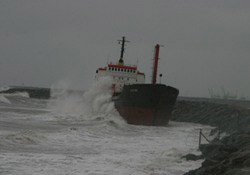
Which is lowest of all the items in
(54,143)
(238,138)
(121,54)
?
(54,143)

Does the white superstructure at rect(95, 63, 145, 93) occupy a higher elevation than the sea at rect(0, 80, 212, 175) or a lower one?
higher

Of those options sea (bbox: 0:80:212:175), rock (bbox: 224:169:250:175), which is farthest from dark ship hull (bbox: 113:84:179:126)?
A: rock (bbox: 224:169:250:175)

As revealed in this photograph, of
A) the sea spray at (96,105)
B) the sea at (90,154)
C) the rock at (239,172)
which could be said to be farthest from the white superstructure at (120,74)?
the rock at (239,172)

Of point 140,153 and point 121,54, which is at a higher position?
point 121,54

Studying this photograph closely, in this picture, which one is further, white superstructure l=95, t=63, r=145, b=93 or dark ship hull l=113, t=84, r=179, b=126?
white superstructure l=95, t=63, r=145, b=93

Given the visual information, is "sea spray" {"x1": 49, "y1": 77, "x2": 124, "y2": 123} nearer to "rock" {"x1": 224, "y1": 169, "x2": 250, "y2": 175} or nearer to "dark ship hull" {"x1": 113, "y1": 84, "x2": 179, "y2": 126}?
"dark ship hull" {"x1": 113, "y1": 84, "x2": 179, "y2": 126}

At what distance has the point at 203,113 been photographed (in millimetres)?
50281

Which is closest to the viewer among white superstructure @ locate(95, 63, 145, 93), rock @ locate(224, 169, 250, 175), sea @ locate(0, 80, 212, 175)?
rock @ locate(224, 169, 250, 175)

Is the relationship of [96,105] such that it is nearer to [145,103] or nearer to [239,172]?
[145,103]

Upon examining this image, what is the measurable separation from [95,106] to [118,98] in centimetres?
871

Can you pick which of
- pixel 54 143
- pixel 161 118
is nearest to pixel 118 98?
pixel 161 118

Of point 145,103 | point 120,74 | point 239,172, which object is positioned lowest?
point 239,172

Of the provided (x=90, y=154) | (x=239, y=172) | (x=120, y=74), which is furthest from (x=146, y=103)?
(x=239, y=172)

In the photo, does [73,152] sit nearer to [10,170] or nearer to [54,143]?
[54,143]
